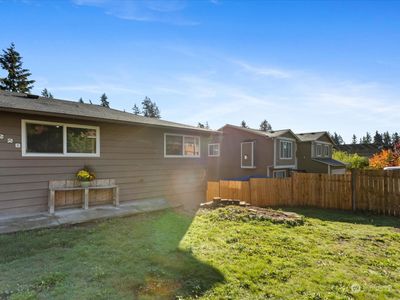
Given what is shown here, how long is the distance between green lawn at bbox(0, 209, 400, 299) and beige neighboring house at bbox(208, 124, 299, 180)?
13.3 m

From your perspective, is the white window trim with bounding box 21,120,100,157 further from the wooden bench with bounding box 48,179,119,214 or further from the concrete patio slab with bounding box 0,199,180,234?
the concrete patio slab with bounding box 0,199,180,234

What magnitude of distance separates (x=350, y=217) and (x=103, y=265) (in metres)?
8.01

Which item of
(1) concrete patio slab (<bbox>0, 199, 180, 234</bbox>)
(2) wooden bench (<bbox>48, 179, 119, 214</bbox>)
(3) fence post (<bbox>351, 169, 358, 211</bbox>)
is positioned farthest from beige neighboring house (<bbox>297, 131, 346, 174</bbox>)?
(2) wooden bench (<bbox>48, 179, 119, 214</bbox>)

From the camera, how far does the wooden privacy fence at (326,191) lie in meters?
8.57

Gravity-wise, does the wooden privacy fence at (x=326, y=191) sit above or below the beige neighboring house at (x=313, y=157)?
below

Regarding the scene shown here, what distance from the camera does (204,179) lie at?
37.2 ft

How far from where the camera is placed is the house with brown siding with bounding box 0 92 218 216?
611cm

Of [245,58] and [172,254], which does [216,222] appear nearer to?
[172,254]

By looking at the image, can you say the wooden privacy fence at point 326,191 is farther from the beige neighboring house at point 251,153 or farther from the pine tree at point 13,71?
the pine tree at point 13,71

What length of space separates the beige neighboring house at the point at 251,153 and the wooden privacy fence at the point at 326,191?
8497 mm

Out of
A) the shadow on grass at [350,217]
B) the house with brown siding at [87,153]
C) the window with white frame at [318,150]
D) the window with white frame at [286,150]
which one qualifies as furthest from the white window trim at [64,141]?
the window with white frame at [318,150]

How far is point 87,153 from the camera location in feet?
24.4

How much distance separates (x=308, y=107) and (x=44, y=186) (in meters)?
14.7

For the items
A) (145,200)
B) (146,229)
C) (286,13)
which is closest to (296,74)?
(286,13)
